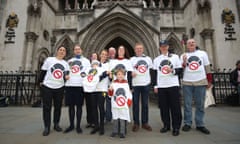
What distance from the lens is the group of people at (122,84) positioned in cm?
342

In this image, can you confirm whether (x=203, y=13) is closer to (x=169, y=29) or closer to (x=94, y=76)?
(x=169, y=29)

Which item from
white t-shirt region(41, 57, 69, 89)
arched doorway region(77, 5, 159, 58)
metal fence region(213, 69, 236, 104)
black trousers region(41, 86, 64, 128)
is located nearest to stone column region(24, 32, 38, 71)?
arched doorway region(77, 5, 159, 58)

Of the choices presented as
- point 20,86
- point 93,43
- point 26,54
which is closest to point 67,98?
point 20,86

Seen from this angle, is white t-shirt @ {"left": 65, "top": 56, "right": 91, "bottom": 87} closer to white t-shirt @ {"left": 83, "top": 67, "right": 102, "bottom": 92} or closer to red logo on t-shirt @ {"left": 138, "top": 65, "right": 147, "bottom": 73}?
white t-shirt @ {"left": 83, "top": 67, "right": 102, "bottom": 92}

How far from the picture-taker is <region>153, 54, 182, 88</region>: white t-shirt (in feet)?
11.6

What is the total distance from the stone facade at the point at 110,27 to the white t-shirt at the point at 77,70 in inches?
338

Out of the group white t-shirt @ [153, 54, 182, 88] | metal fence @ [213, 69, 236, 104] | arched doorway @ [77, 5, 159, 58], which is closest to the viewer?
white t-shirt @ [153, 54, 182, 88]

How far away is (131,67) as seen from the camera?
12.0ft

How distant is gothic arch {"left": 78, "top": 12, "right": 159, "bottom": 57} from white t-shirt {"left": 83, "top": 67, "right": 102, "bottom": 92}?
1025 centimetres

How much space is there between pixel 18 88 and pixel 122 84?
853cm

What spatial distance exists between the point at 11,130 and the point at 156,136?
340 centimetres

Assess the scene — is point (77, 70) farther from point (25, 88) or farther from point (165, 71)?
point (25, 88)

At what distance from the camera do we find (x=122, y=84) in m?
3.30

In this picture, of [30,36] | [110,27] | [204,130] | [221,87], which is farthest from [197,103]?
[110,27]
